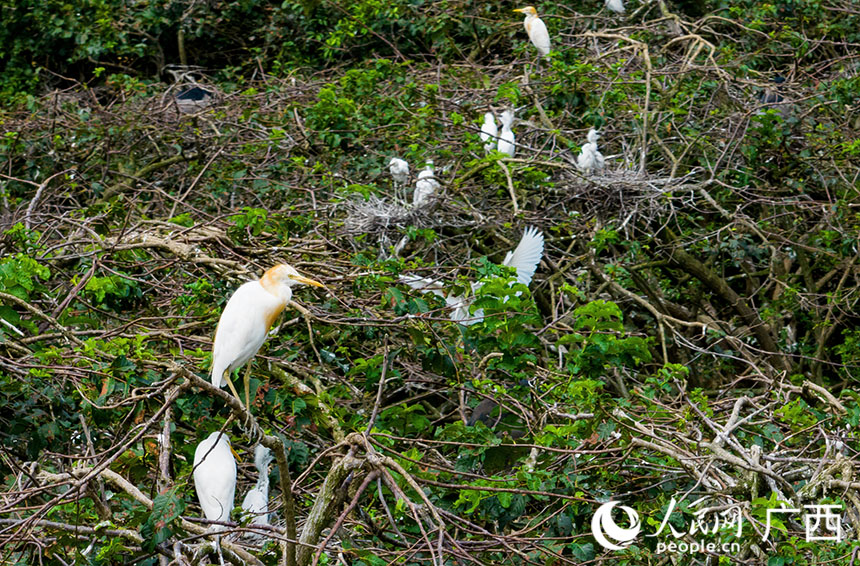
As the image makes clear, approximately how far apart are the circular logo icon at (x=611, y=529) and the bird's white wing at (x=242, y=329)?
3.03 feet

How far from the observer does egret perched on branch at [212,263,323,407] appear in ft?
8.18

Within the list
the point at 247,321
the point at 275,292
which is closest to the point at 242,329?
the point at 247,321

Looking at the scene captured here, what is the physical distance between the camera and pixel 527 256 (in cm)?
380

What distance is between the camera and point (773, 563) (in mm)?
2068

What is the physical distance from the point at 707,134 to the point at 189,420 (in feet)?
10.2

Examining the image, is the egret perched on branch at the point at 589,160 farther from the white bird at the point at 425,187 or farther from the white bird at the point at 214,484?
the white bird at the point at 214,484

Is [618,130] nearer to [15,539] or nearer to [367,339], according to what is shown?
[367,339]

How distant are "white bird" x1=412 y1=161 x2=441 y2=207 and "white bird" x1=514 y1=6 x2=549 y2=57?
1465mm

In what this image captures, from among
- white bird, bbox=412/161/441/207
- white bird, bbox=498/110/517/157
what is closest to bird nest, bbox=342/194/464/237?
white bird, bbox=412/161/441/207

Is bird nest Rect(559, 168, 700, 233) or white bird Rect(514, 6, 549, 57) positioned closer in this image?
bird nest Rect(559, 168, 700, 233)

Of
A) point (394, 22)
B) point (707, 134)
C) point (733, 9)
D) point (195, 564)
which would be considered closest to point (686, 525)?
point (195, 564)

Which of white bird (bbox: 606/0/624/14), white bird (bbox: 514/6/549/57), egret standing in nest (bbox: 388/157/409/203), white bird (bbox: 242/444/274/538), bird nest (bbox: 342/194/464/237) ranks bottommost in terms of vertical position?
white bird (bbox: 606/0/624/14)

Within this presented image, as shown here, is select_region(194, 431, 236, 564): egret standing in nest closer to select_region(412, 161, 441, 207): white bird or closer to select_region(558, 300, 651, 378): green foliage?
select_region(558, 300, 651, 378): green foliage

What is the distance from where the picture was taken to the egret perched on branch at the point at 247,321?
8.18ft
